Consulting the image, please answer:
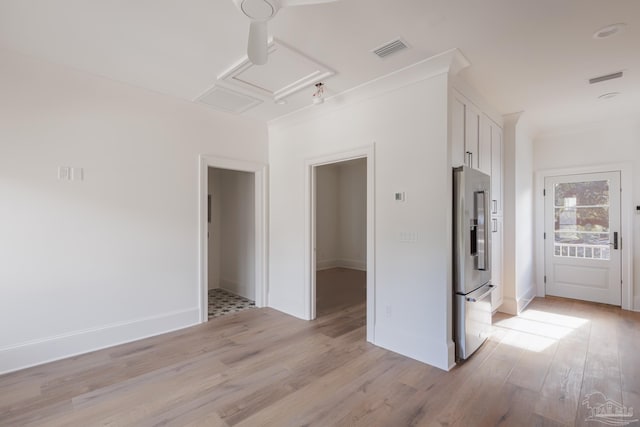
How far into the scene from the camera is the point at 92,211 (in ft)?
Answer: 10.2

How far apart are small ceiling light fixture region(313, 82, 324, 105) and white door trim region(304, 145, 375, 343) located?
692mm

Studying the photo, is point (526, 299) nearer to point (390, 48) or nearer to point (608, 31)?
point (608, 31)

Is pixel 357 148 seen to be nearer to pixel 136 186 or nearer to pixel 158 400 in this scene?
pixel 136 186

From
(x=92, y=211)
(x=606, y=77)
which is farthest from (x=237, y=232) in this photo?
(x=606, y=77)

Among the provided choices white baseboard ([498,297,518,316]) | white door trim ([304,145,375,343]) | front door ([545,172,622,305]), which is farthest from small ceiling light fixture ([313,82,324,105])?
front door ([545,172,622,305])

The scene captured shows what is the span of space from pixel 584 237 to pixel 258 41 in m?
5.80

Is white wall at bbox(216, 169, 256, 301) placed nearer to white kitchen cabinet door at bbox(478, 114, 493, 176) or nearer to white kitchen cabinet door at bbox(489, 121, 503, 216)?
white kitchen cabinet door at bbox(478, 114, 493, 176)

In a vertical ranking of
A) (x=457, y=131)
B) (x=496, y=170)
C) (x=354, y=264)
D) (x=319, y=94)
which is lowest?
(x=354, y=264)

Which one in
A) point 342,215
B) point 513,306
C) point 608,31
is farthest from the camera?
point 342,215

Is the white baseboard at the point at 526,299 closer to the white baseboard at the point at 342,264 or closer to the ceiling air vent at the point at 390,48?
the white baseboard at the point at 342,264

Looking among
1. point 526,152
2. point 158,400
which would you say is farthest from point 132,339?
point 526,152

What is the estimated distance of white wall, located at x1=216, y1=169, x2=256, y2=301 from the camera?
4.84 metres

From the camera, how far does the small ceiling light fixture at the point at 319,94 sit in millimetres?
3107

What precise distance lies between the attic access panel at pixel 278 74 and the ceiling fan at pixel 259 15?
27.2 inches
